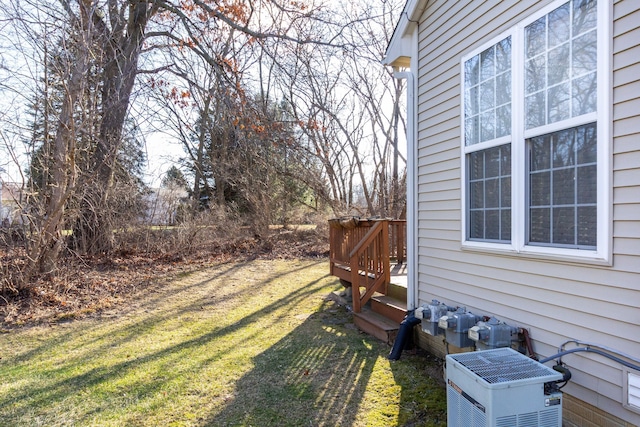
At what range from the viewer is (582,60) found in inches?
96.2

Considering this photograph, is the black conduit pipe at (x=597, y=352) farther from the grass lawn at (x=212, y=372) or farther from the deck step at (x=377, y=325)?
the deck step at (x=377, y=325)

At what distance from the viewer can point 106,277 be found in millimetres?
7938

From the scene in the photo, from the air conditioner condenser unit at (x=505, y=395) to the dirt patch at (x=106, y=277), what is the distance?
5.86 m

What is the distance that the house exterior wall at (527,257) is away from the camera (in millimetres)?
2145

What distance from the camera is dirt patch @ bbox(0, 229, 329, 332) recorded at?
595 cm

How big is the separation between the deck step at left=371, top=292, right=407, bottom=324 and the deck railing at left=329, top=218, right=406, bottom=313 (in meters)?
0.11

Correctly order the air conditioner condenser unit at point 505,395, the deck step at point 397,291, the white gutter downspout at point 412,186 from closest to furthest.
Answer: the air conditioner condenser unit at point 505,395 < the white gutter downspout at point 412,186 < the deck step at point 397,291

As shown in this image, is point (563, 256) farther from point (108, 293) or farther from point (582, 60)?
point (108, 293)

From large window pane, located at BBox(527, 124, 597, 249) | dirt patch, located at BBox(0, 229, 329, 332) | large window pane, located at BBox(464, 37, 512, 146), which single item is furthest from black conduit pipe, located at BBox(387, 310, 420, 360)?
dirt patch, located at BBox(0, 229, 329, 332)

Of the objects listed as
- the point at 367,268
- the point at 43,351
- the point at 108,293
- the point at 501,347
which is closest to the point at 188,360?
the point at 43,351

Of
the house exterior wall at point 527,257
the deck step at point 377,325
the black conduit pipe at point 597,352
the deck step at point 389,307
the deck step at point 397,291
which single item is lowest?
the deck step at point 377,325

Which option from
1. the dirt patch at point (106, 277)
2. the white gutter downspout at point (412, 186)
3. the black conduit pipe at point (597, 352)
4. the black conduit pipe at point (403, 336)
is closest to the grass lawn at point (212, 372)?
→ the black conduit pipe at point (403, 336)

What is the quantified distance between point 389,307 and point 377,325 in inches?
12.6

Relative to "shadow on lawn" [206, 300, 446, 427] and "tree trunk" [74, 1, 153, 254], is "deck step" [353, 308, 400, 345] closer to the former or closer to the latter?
"shadow on lawn" [206, 300, 446, 427]
